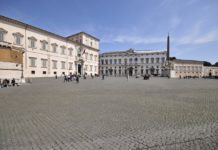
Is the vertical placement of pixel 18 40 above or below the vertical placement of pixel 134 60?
below

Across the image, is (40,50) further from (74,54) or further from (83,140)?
(83,140)

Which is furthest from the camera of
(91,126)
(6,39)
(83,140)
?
(6,39)

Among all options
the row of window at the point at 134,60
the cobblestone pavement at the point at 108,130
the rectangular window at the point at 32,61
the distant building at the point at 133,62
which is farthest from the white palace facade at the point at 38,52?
the row of window at the point at 134,60

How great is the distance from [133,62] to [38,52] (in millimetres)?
58148

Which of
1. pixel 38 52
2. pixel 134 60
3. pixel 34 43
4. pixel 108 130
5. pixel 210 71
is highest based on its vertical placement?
pixel 134 60

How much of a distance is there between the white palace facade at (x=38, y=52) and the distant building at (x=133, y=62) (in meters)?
31.9

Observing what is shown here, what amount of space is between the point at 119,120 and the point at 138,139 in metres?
1.53

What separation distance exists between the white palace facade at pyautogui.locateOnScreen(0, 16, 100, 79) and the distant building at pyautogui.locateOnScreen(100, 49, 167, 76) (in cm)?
3186

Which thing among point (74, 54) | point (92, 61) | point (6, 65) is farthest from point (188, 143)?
point (92, 61)

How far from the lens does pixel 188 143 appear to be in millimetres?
3600

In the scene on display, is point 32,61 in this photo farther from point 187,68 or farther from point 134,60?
A: point 187,68

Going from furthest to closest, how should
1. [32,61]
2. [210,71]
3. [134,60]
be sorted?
[210,71]
[134,60]
[32,61]

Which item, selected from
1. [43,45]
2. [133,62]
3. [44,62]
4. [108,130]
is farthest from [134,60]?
[108,130]

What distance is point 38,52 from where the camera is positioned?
3812 cm
